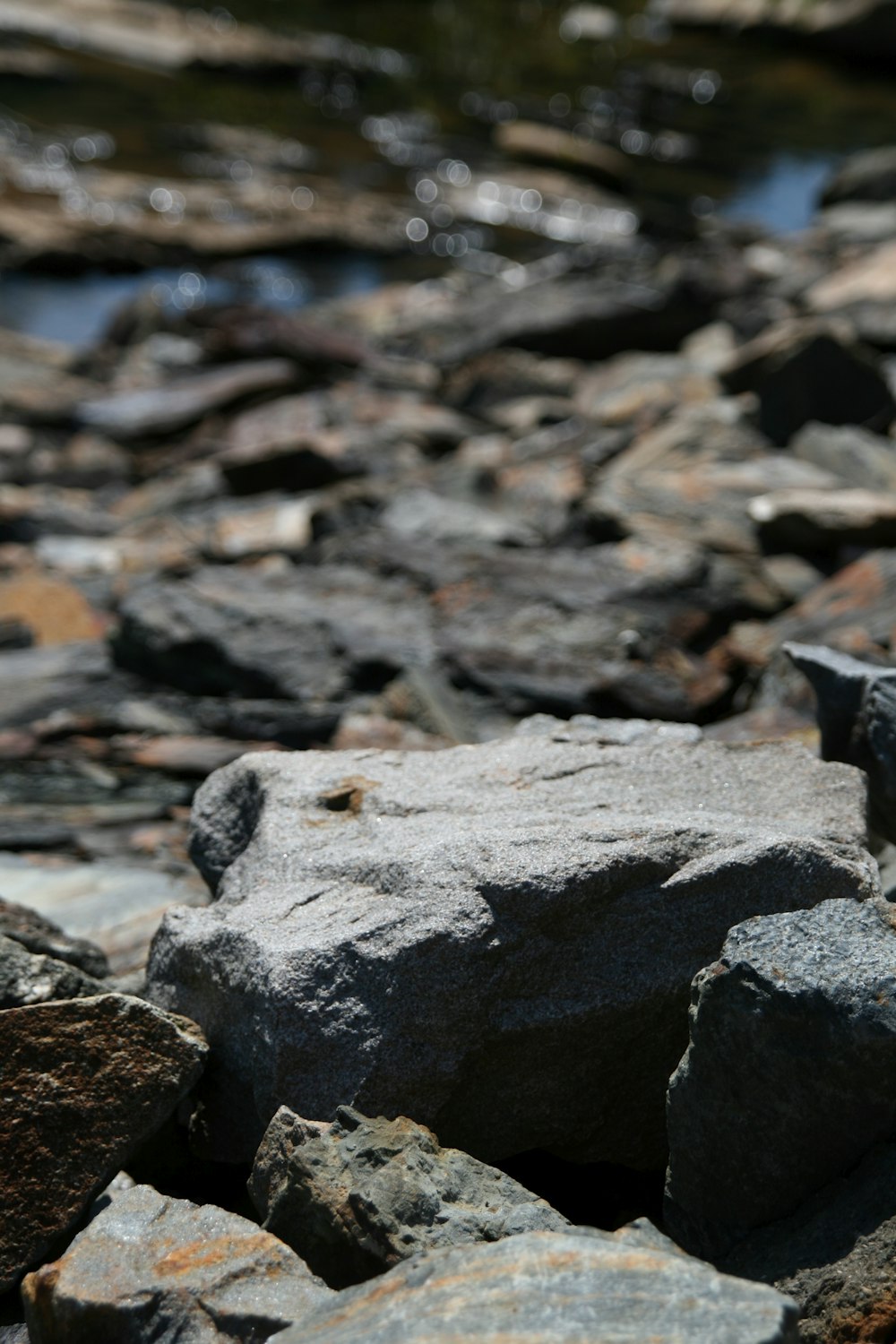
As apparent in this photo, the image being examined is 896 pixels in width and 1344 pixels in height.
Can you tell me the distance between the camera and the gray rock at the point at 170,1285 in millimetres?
1974

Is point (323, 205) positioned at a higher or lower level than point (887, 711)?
higher

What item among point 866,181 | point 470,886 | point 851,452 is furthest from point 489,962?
point 866,181

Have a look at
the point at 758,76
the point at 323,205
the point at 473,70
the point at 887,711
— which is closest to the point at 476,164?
the point at 323,205

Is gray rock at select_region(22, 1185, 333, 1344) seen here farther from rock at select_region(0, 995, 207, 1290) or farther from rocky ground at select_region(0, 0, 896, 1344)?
rock at select_region(0, 995, 207, 1290)

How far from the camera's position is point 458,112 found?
886 inches

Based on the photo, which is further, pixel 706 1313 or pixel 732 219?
pixel 732 219

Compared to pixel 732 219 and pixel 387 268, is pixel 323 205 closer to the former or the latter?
pixel 387 268

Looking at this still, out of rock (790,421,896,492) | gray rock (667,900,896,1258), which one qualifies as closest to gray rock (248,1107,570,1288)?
gray rock (667,900,896,1258)

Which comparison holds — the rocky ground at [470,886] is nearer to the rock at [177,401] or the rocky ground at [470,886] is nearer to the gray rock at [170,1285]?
the gray rock at [170,1285]

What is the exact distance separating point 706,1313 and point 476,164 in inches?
747

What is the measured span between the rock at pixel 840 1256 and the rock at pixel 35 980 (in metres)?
1.20

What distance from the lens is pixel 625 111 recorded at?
23.2m

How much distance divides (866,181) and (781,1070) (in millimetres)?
15061

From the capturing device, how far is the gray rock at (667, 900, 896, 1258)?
202cm
